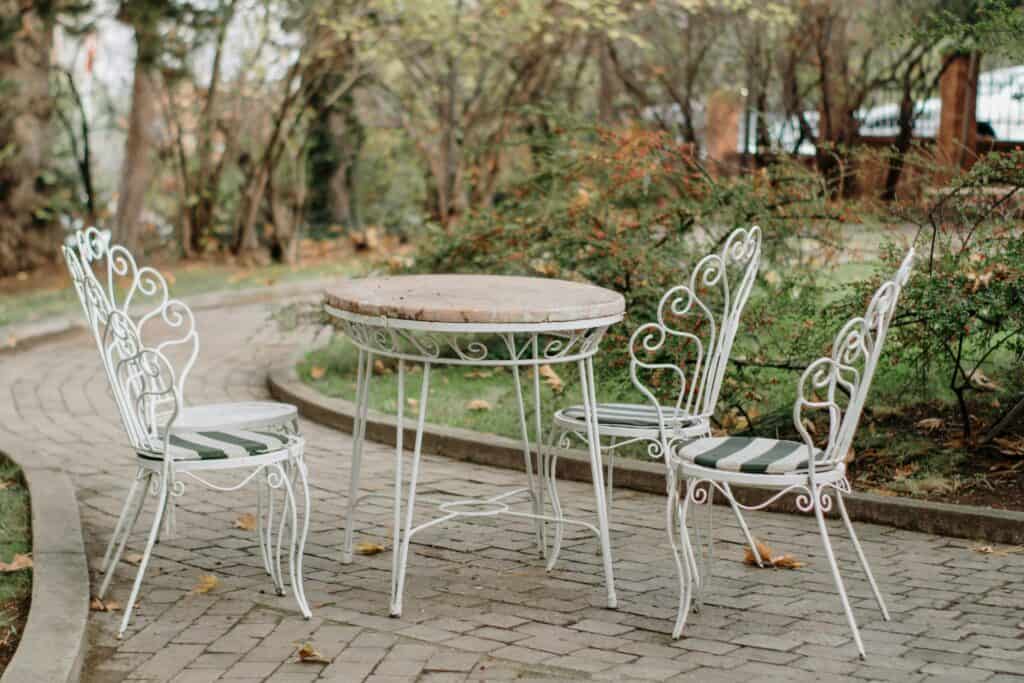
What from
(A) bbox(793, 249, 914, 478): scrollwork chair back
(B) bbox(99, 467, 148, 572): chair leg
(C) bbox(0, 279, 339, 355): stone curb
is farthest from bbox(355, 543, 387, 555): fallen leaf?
(C) bbox(0, 279, 339, 355): stone curb

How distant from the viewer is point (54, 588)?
15.4ft

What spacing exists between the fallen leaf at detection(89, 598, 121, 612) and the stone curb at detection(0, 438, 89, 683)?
0.07m

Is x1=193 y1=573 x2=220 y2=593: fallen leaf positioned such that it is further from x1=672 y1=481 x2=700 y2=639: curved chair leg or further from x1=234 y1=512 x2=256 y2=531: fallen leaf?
x1=672 y1=481 x2=700 y2=639: curved chair leg

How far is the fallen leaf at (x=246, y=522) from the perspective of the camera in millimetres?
5781

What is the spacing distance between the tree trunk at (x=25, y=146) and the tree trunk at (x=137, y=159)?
1.06 m

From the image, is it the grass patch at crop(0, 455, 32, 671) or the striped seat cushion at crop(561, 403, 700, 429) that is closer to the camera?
the grass patch at crop(0, 455, 32, 671)

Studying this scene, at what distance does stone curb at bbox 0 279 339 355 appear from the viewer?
434 inches

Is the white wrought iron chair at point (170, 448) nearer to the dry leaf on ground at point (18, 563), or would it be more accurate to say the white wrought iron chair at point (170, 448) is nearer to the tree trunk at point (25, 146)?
the dry leaf on ground at point (18, 563)

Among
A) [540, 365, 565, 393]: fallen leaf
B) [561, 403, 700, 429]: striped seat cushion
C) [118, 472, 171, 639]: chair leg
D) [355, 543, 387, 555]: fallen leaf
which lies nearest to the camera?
[118, 472, 171, 639]: chair leg

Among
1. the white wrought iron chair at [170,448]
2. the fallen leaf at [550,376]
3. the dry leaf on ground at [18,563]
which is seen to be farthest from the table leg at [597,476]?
the fallen leaf at [550,376]

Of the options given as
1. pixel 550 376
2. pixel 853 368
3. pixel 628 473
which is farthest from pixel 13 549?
pixel 550 376

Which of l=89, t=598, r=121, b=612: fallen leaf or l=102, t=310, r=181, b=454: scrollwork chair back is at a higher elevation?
l=102, t=310, r=181, b=454: scrollwork chair back

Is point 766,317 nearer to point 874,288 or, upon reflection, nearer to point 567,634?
point 874,288

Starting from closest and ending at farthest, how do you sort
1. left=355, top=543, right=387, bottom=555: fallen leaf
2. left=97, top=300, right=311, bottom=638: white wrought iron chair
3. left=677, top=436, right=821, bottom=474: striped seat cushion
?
left=677, top=436, right=821, bottom=474: striped seat cushion, left=97, top=300, right=311, bottom=638: white wrought iron chair, left=355, top=543, right=387, bottom=555: fallen leaf
